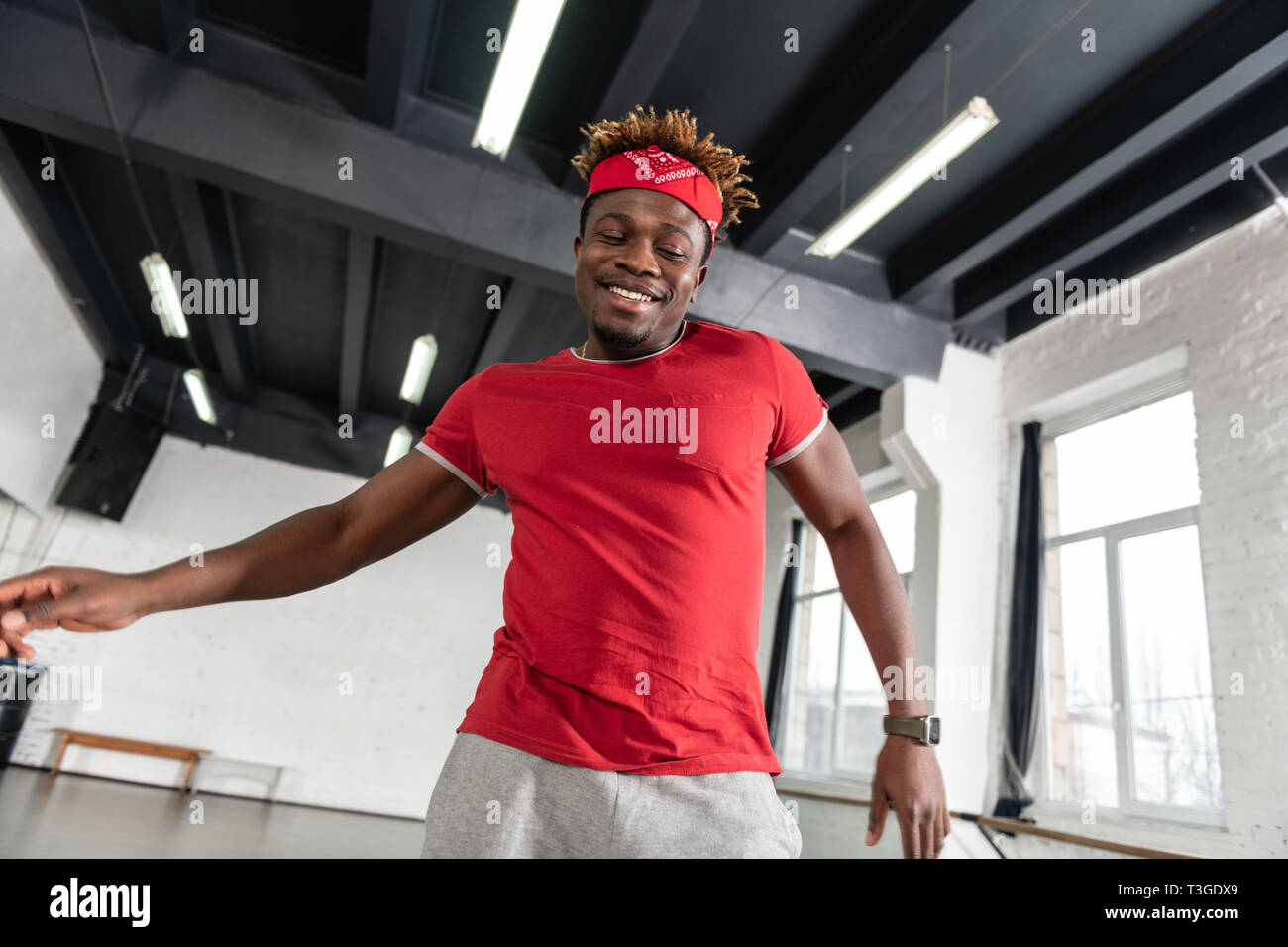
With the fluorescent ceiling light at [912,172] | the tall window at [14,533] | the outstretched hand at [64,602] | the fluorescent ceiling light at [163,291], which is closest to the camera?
the outstretched hand at [64,602]

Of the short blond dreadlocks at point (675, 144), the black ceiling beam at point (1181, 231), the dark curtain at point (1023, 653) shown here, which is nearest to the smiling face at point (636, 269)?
the short blond dreadlocks at point (675, 144)

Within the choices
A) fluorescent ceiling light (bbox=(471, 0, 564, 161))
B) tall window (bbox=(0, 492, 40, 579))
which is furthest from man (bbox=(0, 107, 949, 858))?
tall window (bbox=(0, 492, 40, 579))

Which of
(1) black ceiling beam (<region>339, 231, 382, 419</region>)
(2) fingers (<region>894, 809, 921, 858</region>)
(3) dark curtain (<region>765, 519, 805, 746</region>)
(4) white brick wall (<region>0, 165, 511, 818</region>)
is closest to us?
(2) fingers (<region>894, 809, 921, 858</region>)

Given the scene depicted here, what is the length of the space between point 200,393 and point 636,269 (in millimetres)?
7581

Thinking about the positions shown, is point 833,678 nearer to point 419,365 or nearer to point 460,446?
point 419,365

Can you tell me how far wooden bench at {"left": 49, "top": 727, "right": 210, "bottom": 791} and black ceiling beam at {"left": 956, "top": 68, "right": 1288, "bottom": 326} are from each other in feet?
25.0

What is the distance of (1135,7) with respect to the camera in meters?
3.75

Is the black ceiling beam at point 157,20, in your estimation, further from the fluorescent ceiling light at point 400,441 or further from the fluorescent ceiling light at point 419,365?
the fluorescent ceiling light at point 400,441

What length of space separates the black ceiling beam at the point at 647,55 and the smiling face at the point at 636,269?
2.87 meters

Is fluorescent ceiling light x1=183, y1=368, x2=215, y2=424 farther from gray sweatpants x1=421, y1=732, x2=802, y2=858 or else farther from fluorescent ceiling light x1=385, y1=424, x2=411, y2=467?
gray sweatpants x1=421, y1=732, x2=802, y2=858

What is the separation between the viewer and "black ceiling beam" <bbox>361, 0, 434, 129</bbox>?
3895 mm

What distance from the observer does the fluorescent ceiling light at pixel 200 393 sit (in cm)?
732

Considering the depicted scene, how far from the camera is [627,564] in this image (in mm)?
876

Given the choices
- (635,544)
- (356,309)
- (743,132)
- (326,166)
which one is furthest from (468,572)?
(635,544)
